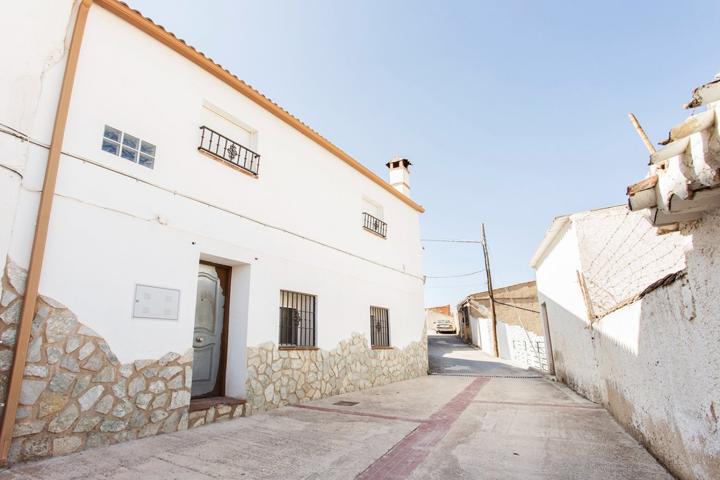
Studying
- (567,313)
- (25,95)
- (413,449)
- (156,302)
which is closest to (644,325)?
(413,449)

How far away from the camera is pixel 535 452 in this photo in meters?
3.82

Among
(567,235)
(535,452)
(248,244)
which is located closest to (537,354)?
(567,235)

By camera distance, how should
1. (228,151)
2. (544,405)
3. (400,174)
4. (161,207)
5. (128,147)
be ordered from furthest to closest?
1. (400,174)
2. (544,405)
3. (228,151)
4. (161,207)
5. (128,147)

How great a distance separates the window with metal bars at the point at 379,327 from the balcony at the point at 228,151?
482cm

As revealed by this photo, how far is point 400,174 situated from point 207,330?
8440 millimetres

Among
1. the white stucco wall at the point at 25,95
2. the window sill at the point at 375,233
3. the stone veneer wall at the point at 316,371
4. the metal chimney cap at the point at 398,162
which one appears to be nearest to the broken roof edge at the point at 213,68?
the white stucco wall at the point at 25,95

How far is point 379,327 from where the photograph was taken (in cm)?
970

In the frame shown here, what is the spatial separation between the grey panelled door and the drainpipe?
A: 7.31 ft

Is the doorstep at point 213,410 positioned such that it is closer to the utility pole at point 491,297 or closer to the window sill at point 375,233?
the window sill at point 375,233

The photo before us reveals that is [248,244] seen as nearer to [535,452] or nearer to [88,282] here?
[88,282]

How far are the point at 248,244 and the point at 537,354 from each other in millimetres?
12174

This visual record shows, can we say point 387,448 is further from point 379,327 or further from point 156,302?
point 379,327

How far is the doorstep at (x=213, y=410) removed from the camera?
4.86 m

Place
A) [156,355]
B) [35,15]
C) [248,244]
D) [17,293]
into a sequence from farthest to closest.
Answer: [248,244], [156,355], [35,15], [17,293]
